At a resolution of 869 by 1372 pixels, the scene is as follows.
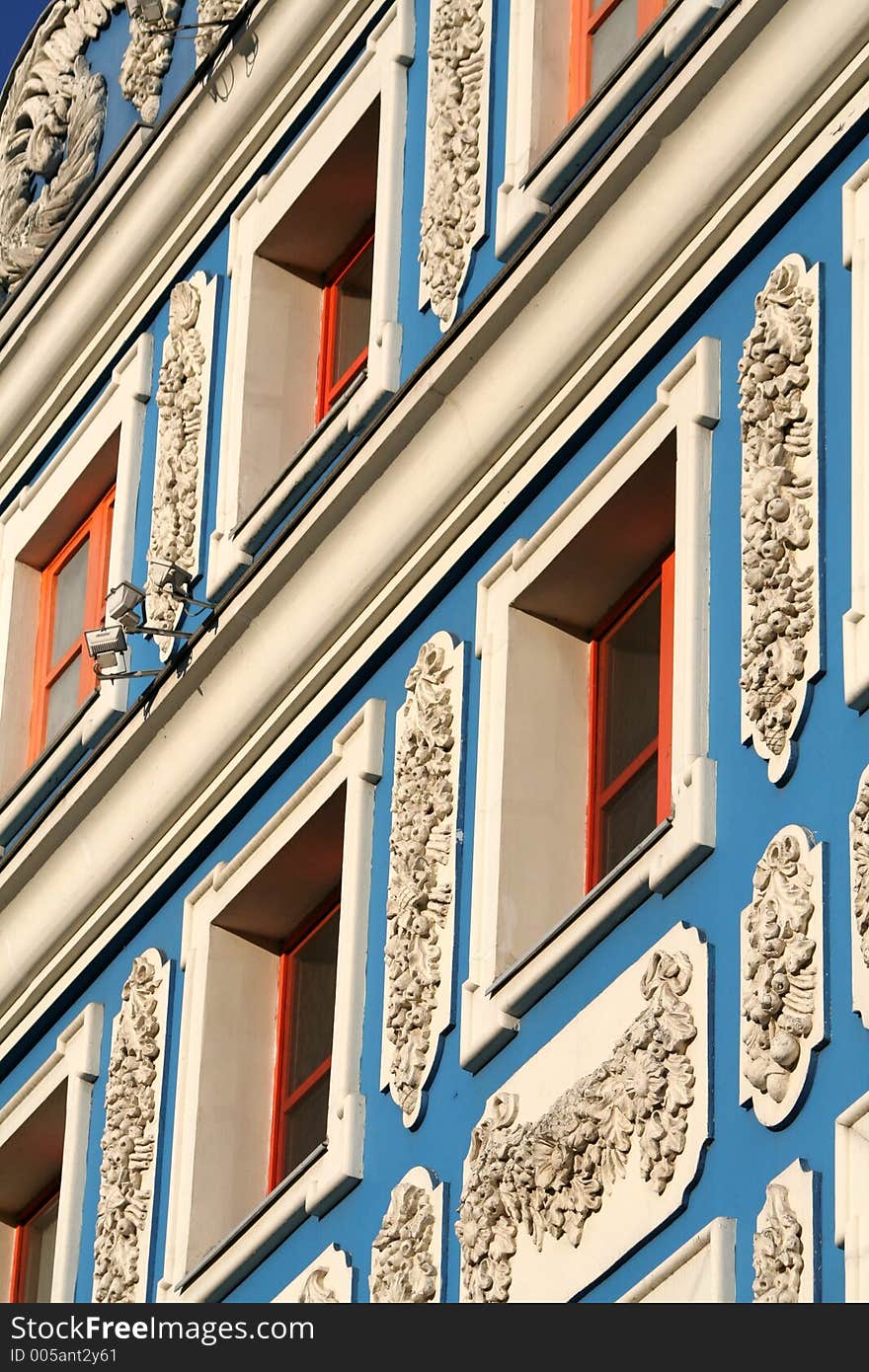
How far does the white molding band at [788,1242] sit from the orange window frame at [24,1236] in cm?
673

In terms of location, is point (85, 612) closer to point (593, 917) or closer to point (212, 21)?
point (212, 21)

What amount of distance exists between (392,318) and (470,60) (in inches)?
43.8

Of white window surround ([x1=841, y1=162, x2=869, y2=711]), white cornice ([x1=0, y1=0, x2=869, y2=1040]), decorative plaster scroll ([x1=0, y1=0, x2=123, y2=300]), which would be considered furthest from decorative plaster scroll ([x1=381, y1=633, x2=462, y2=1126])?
decorative plaster scroll ([x1=0, y1=0, x2=123, y2=300])

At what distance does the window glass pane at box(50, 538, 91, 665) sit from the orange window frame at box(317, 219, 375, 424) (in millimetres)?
2173

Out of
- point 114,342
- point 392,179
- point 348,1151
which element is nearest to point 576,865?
point 348,1151

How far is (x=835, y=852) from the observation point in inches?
578

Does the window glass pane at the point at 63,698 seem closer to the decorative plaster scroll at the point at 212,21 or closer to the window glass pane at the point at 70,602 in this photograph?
the window glass pane at the point at 70,602

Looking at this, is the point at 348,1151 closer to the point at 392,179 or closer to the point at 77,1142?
the point at 77,1142

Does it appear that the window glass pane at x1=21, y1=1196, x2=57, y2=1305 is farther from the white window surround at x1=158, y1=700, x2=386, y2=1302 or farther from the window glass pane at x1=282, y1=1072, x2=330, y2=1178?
the window glass pane at x1=282, y1=1072, x2=330, y2=1178

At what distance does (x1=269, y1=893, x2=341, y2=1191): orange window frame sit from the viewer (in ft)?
60.5

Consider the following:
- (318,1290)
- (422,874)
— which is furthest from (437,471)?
(318,1290)

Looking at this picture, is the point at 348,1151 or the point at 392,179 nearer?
the point at 348,1151

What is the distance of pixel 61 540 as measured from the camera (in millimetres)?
22531
